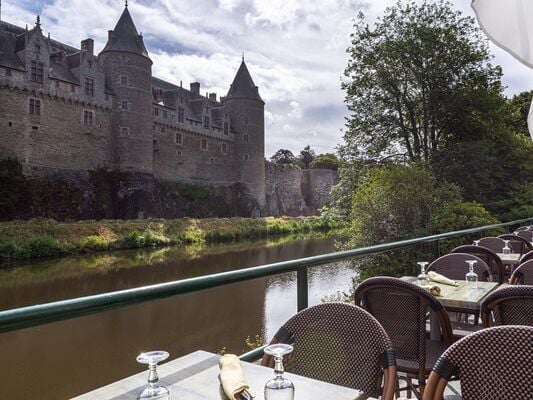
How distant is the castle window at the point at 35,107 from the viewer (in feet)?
80.2

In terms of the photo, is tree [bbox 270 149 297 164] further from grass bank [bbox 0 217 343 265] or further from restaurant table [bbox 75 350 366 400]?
restaurant table [bbox 75 350 366 400]

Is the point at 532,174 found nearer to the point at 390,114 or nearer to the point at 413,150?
the point at 413,150

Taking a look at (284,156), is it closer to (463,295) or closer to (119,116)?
(119,116)

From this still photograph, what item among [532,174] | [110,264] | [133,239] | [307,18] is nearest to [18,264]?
[110,264]

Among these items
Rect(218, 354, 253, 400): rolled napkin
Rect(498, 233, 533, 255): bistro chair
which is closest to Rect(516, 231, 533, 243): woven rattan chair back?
Rect(498, 233, 533, 255): bistro chair

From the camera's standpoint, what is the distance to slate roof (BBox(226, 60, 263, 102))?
39.7m

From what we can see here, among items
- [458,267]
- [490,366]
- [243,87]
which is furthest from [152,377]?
[243,87]

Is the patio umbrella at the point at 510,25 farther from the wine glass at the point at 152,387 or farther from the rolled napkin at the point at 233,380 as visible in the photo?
the wine glass at the point at 152,387

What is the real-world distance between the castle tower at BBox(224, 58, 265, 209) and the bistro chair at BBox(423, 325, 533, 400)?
3817cm

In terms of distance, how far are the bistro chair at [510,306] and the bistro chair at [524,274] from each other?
49.1 inches

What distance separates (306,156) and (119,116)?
48.1 metres

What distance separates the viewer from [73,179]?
85.3 ft

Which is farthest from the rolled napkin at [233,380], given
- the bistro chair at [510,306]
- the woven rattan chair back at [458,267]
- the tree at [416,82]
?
the tree at [416,82]

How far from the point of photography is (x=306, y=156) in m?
74.2
